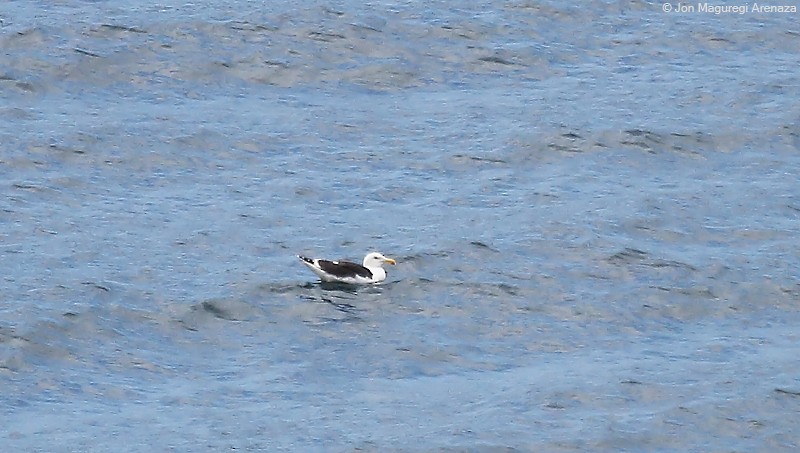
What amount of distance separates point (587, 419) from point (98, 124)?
1792cm

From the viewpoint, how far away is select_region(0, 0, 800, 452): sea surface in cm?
3291

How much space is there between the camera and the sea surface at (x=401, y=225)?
32906mm

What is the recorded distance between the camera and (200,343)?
1389 inches

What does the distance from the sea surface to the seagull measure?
0.30 metres

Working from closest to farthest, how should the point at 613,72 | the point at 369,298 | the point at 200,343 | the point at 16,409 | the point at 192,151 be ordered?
the point at 16,409 < the point at 200,343 < the point at 369,298 < the point at 192,151 < the point at 613,72

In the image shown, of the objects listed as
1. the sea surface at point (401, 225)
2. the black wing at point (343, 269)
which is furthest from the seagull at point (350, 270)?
the sea surface at point (401, 225)

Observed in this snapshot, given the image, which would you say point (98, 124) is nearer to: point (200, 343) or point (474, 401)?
point (200, 343)

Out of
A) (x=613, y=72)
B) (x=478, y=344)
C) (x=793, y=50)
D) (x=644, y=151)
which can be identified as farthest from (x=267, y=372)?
(x=793, y=50)
